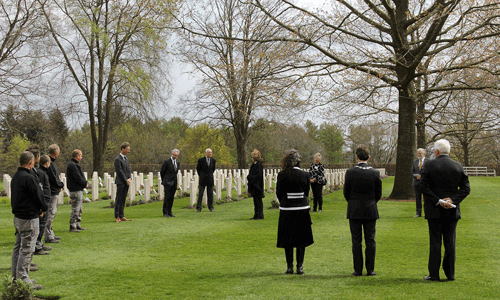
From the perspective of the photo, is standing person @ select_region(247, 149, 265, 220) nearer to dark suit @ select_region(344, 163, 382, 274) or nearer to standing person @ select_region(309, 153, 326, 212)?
standing person @ select_region(309, 153, 326, 212)

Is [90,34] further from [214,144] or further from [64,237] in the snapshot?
[214,144]

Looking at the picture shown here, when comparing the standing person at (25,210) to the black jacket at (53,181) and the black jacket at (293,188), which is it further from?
the black jacket at (293,188)

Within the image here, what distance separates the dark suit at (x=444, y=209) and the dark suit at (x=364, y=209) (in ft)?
2.13

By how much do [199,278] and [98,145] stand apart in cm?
2332

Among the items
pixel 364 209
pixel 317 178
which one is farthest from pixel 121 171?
pixel 364 209

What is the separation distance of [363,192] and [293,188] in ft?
3.02

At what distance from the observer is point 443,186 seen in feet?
17.1

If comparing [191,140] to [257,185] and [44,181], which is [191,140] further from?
[44,181]

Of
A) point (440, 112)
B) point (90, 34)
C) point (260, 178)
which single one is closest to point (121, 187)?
point (260, 178)

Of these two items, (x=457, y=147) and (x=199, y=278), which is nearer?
(x=199, y=278)

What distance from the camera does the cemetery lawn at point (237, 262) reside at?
4.80m

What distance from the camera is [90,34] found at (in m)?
24.6

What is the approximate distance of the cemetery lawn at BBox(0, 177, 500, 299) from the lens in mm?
4805

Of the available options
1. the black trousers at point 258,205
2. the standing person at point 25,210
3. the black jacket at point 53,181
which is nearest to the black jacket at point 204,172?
the black trousers at point 258,205
